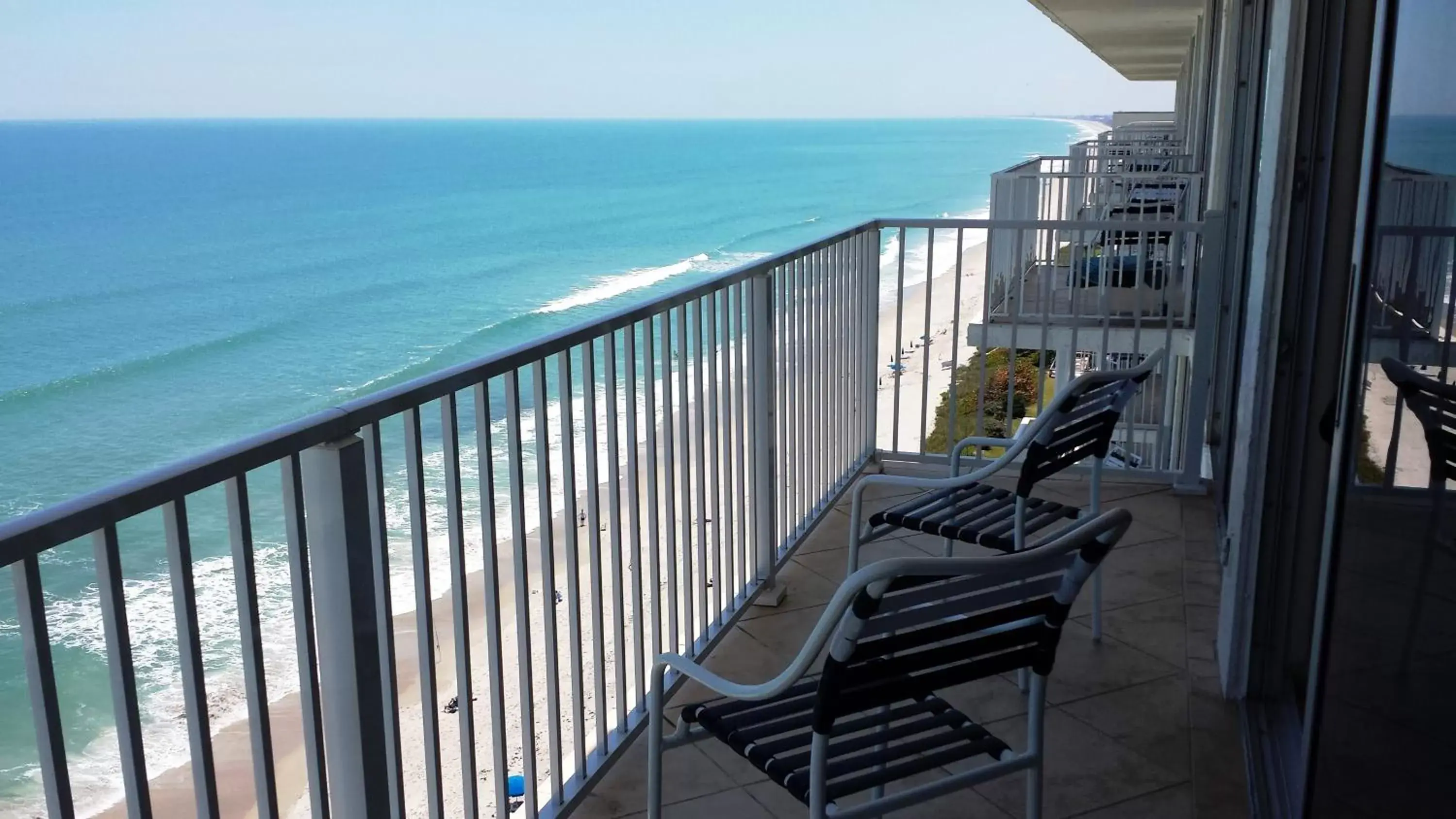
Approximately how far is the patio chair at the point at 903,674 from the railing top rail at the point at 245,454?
1.89ft

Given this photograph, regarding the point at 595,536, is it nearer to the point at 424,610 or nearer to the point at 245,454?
the point at 424,610

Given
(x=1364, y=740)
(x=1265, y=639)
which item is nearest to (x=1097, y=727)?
(x=1265, y=639)

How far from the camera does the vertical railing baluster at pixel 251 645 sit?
4.67ft

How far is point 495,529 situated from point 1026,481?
130cm

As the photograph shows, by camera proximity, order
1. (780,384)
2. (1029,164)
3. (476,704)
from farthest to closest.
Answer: (1029,164)
(476,704)
(780,384)

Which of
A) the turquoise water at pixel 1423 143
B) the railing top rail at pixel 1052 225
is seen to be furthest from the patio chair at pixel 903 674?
the railing top rail at pixel 1052 225

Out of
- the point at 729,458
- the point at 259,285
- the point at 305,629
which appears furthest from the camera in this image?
the point at 259,285

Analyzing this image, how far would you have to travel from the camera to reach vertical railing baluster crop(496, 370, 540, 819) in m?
2.12

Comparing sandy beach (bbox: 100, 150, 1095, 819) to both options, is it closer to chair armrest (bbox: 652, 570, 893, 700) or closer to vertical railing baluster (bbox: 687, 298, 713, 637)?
vertical railing baluster (bbox: 687, 298, 713, 637)

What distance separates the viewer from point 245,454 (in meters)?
1.41

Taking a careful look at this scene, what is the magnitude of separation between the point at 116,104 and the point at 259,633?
7561 cm

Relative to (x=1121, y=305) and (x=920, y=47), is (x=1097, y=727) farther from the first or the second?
(x=920, y=47)

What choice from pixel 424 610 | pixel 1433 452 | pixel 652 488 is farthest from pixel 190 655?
pixel 652 488

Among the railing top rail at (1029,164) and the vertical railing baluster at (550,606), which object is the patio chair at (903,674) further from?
the railing top rail at (1029,164)
